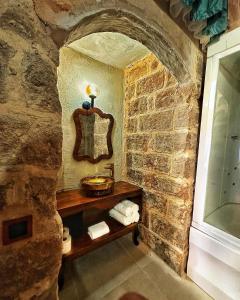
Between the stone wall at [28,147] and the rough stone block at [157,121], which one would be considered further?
the rough stone block at [157,121]

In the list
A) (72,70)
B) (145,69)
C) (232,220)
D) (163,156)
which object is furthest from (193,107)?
(72,70)

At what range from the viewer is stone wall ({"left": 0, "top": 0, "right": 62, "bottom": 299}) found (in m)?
0.52

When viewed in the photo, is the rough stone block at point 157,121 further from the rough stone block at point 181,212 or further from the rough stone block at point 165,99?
the rough stone block at point 181,212

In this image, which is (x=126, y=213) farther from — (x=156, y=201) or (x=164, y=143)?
(x=164, y=143)

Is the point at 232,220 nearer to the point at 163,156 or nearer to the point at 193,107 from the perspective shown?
the point at 163,156

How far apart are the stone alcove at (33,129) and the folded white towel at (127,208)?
3.09 ft

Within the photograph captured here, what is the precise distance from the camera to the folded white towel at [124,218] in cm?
154

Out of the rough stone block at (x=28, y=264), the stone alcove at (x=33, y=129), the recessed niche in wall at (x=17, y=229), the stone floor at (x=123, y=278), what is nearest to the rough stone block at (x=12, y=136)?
the stone alcove at (x=33, y=129)

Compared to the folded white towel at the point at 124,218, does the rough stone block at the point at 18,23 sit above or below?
→ above

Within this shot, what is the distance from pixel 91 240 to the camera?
52.5 inches

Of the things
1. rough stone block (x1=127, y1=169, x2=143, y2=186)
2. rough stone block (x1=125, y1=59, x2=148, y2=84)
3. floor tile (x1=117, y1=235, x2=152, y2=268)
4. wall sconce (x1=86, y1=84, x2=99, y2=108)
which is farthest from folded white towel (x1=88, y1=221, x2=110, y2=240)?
rough stone block (x1=125, y1=59, x2=148, y2=84)

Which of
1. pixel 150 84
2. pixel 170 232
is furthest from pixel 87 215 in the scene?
pixel 150 84

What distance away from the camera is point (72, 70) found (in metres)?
1.55

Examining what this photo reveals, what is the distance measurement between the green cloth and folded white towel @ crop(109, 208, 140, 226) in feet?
5.45
